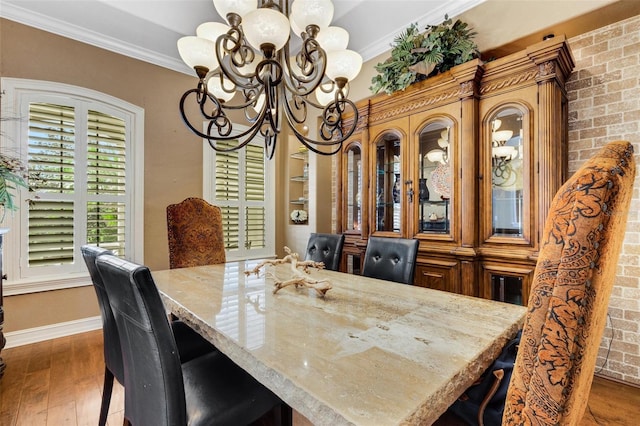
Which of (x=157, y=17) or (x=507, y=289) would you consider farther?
(x=157, y=17)

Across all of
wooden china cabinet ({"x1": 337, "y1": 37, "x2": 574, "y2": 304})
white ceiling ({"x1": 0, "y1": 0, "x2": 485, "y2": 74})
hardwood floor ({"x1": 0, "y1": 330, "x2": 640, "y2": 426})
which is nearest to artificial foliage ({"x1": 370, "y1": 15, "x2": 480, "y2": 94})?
wooden china cabinet ({"x1": 337, "y1": 37, "x2": 574, "y2": 304})

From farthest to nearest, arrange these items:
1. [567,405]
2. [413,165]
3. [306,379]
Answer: [413,165]
[306,379]
[567,405]

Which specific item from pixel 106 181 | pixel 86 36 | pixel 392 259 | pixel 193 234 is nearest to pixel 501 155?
pixel 392 259

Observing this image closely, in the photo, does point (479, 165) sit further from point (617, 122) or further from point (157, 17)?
point (157, 17)

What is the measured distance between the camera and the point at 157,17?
2.76m

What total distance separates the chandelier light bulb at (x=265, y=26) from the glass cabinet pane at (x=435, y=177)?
150cm

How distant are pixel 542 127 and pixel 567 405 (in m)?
1.94

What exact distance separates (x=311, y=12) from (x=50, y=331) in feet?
11.3

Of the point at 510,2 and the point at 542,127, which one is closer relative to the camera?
the point at 542,127

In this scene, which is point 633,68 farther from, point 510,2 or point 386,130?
point 386,130

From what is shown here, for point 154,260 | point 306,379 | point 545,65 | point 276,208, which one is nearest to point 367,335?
point 306,379

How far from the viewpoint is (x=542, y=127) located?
1.87 metres

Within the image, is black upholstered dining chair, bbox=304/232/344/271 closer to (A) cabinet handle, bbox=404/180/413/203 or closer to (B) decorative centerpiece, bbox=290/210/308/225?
(A) cabinet handle, bbox=404/180/413/203

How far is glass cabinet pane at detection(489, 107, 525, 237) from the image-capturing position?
2.00m
